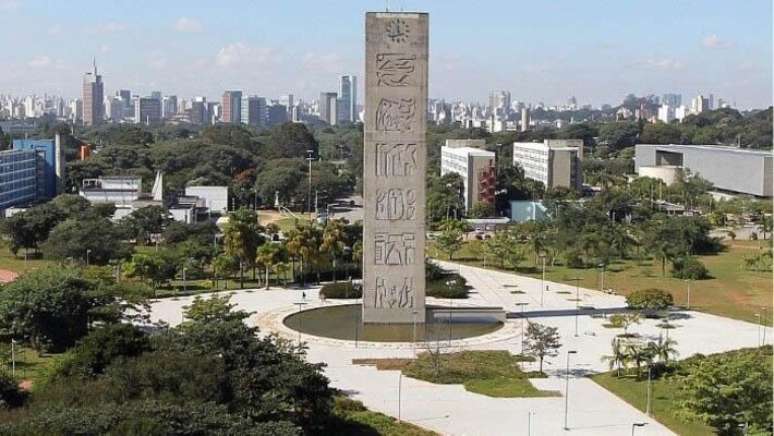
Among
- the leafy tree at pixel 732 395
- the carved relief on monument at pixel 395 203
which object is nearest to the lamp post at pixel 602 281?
the carved relief on monument at pixel 395 203

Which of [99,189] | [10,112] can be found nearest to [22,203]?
[99,189]

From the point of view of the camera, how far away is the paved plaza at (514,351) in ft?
53.9

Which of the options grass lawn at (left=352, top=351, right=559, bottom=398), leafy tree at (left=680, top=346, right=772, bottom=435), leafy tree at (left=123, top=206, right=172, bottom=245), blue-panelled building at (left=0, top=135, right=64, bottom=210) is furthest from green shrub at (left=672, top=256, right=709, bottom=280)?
blue-panelled building at (left=0, top=135, right=64, bottom=210)

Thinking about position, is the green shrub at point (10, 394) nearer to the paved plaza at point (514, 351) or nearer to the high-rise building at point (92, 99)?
the paved plaza at point (514, 351)

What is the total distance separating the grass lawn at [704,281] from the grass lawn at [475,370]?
27.7ft

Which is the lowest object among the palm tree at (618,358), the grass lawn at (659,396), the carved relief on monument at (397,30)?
the grass lawn at (659,396)

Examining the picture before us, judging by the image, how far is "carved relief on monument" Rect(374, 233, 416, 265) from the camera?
23422 mm

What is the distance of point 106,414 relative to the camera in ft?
38.3

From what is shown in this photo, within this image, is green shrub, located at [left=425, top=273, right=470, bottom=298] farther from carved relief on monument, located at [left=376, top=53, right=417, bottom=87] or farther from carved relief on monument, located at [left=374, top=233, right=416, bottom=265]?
carved relief on monument, located at [left=376, top=53, right=417, bottom=87]

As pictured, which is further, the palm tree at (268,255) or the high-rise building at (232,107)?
the high-rise building at (232,107)

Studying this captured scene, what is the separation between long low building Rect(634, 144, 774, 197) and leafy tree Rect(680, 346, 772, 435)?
3821 centimetres

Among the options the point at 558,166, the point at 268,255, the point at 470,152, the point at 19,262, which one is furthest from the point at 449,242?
the point at 558,166

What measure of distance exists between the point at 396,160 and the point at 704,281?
1334 cm

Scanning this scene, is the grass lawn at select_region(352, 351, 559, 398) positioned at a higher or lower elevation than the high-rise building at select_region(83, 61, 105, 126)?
lower
